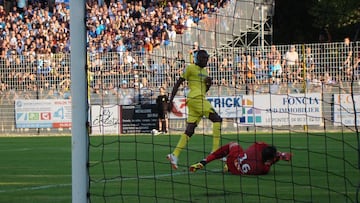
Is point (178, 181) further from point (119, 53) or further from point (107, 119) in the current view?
point (107, 119)

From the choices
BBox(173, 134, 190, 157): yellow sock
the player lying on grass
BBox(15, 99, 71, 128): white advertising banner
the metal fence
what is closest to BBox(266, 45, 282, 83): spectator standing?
the metal fence

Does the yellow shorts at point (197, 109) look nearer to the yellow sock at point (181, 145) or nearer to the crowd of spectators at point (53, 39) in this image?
the yellow sock at point (181, 145)

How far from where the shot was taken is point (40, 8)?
3266cm

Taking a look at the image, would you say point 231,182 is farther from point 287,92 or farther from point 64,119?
point 64,119

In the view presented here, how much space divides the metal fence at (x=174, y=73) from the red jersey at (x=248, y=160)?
335 inches

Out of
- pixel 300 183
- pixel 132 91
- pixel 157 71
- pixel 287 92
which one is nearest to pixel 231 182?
pixel 300 183

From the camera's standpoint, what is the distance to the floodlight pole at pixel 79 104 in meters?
7.22

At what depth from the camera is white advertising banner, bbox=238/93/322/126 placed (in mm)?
27609

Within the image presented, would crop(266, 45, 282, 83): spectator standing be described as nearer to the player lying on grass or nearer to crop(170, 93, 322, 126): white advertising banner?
crop(170, 93, 322, 126): white advertising banner

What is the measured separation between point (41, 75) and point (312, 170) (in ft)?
63.8

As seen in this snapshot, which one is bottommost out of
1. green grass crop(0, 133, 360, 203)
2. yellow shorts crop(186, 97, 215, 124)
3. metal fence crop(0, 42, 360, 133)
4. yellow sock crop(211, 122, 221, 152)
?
green grass crop(0, 133, 360, 203)

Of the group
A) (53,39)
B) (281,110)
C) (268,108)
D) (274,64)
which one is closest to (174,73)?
(274,64)

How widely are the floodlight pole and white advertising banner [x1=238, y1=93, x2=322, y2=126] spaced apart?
20.2 meters

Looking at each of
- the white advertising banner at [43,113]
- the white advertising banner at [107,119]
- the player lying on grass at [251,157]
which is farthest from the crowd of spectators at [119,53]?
the player lying on grass at [251,157]
